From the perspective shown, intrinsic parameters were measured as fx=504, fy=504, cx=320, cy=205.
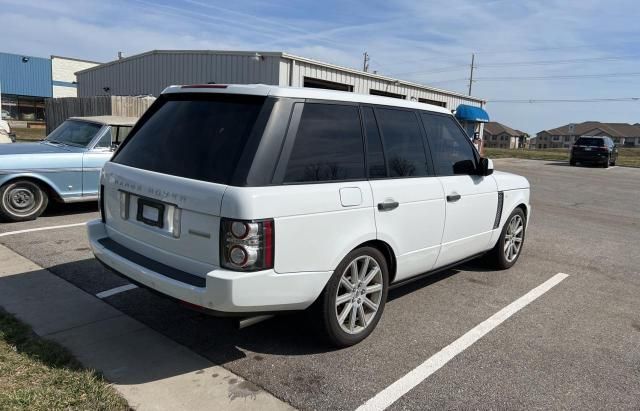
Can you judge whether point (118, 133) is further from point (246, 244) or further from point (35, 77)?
point (35, 77)

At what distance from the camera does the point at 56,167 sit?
7488 millimetres

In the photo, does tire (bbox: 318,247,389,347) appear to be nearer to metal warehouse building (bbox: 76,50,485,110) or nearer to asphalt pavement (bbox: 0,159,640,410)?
asphalt pavement (bbox: 0,159,640,410)

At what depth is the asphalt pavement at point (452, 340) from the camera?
321 cm

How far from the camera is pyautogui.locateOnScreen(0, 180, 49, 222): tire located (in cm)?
713

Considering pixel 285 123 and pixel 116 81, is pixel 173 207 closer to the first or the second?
pixel 285 123

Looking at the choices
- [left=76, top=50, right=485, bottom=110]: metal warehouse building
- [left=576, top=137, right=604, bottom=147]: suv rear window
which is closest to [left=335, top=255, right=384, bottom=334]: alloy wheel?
[left=76, top=50, right=485, bottom=110]: metal warehouse building

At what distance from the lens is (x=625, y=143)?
422 feet

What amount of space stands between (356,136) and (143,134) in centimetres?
165

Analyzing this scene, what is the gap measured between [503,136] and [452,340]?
146 m

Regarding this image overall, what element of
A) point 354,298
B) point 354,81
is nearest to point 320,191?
point 354,298

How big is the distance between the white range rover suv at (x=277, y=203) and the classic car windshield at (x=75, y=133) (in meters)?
4.55

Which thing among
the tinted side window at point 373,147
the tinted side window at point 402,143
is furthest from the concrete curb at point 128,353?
the tinted side window at point 402,143

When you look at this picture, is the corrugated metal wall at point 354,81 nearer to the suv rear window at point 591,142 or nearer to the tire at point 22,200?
the suv rear window at point 591,142

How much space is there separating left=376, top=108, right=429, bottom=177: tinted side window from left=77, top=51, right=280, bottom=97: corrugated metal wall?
1342cm
